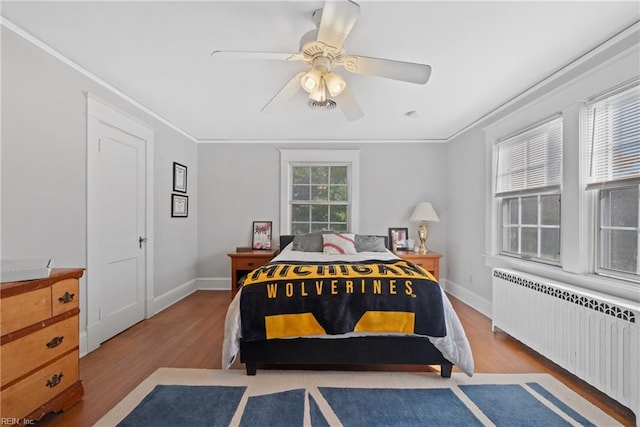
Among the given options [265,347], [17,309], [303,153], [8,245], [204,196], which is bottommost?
[265,347]

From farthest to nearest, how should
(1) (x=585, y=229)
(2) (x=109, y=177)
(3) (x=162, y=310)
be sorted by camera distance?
(3) (x=162, y=310)
(2) (x=109, y=177)
(1) (x=585, y=229)

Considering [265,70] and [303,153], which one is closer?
[265,70]

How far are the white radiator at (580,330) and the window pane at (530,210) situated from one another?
0.57m

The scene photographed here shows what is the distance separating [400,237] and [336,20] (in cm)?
358

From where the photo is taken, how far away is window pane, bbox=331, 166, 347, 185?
4746 millimetres

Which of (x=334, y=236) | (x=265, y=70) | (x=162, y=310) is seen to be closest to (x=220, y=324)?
(x=162, y=310)

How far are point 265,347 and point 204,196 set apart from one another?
3.19 m

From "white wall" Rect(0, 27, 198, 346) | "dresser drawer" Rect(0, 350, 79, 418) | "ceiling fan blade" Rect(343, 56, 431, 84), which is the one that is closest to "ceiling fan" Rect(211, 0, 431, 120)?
"ceiling fan blade" Rect(343, 56, 431, 84)

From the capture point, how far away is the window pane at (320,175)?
4.76 meters

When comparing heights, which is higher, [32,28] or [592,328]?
[32,28]

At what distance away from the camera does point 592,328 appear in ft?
6.30

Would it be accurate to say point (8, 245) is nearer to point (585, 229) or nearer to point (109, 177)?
point (109, 177)

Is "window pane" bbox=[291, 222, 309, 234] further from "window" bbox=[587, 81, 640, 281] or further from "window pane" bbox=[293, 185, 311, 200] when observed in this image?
"window" bbox=[587, 81, 640, 281]

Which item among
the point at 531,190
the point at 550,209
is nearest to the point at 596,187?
the point at 550,209
